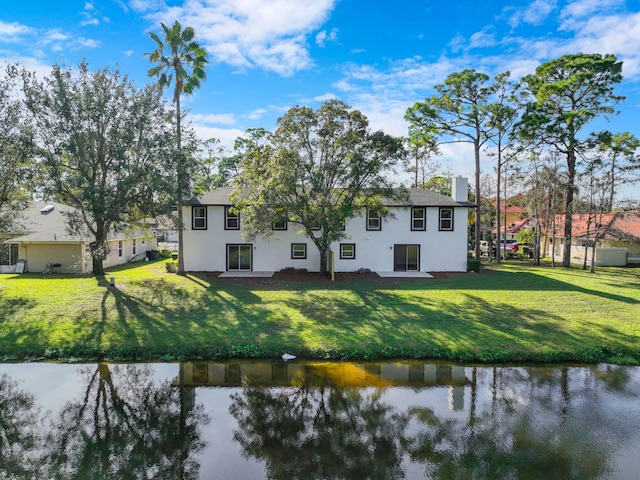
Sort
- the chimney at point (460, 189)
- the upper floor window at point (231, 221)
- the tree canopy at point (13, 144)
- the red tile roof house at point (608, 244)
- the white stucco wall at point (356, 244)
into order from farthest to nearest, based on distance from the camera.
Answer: the red tile roof house at point (608, 244)
the chimney at point (460, 189)
the white stucco wall at point (356, 244)
the upper floor window at point (231, 221)
the tree canopy at point (13, 144)

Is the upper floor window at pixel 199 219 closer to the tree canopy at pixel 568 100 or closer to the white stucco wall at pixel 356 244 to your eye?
the white stucco wall at pixel 356 244

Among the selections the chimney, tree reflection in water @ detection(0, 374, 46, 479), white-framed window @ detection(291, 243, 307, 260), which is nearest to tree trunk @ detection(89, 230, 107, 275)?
white-framed window @ detection(291, 243, 307, 260)

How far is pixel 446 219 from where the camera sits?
23375 mm

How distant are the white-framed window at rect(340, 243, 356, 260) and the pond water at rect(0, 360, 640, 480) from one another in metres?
13.0

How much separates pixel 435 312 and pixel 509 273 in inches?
472

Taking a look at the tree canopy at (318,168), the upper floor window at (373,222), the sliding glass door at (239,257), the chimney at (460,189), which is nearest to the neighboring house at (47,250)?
the sliding glass door at (239,257)

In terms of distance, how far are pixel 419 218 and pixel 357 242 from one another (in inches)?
166

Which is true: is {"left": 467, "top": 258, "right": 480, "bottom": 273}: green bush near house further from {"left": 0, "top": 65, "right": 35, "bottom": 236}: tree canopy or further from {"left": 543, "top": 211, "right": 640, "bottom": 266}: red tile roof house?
{"left": 0, "top": 65, "right": 35, "bottom": 236}: tree canopy

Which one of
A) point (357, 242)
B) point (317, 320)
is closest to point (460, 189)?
point (357, 242)

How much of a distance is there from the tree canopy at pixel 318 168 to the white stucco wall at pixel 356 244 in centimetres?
369

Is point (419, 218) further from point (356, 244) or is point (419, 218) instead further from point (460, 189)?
point (356, 244)

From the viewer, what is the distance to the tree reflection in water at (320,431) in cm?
610

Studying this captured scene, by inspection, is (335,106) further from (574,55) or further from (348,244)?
(574,55)

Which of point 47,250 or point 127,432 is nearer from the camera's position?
point 127,432
